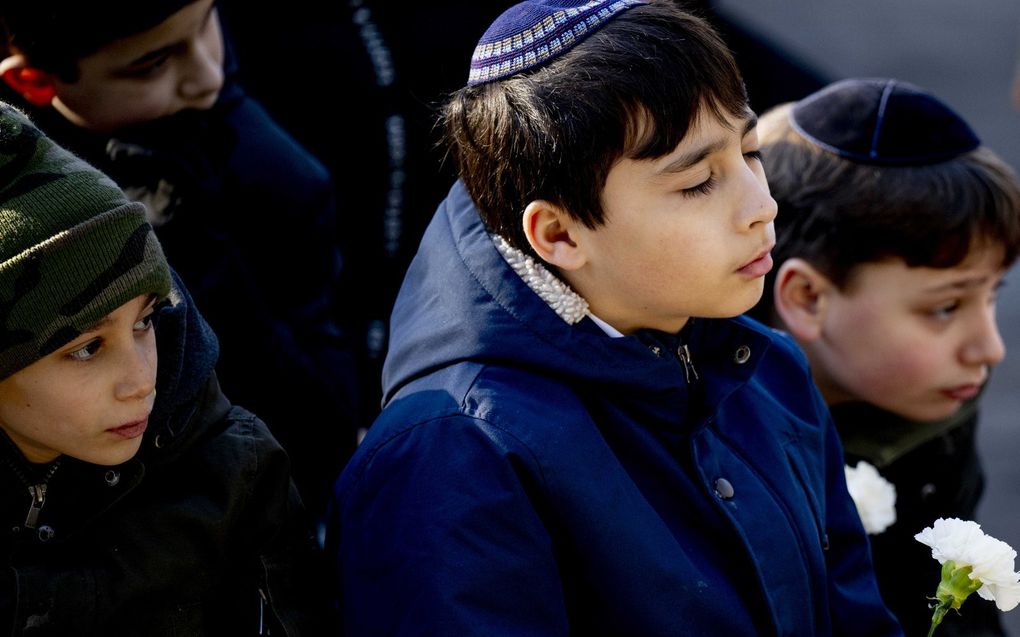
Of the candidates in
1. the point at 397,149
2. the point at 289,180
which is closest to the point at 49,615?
the point at 289,180

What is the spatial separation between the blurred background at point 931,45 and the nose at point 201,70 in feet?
14.2

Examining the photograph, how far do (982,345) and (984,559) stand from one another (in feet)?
3.51

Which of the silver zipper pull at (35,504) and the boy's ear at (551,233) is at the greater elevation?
the boy's ear at (551,233)

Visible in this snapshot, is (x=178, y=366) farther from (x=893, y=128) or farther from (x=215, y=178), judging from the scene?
(x=893, y=128)

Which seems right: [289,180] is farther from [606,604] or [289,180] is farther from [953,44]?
[953,44]

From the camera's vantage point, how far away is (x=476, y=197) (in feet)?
7.00

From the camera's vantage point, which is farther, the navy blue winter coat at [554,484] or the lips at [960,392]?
the lips at [960,392]

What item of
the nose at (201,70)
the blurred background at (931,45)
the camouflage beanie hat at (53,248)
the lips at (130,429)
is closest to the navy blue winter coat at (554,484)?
the lips at (130,429)

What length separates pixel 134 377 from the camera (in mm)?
1788

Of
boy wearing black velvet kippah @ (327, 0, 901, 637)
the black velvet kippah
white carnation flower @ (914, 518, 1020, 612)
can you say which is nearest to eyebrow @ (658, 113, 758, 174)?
boy wearing black velvet kippah @ (327, 0, 901, 637)

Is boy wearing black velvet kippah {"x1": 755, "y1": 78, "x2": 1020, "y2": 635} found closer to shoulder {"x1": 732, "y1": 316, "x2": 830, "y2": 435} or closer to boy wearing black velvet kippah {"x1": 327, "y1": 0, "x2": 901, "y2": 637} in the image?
shoulder {"x1": 732, "y1": 316, "x2": 830, "y2": 435}

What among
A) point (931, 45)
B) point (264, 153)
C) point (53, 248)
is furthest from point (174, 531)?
point (931, 45)

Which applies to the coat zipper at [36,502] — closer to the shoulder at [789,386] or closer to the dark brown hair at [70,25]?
the dark brown hair at [70,25]

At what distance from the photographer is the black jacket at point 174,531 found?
179 cm
